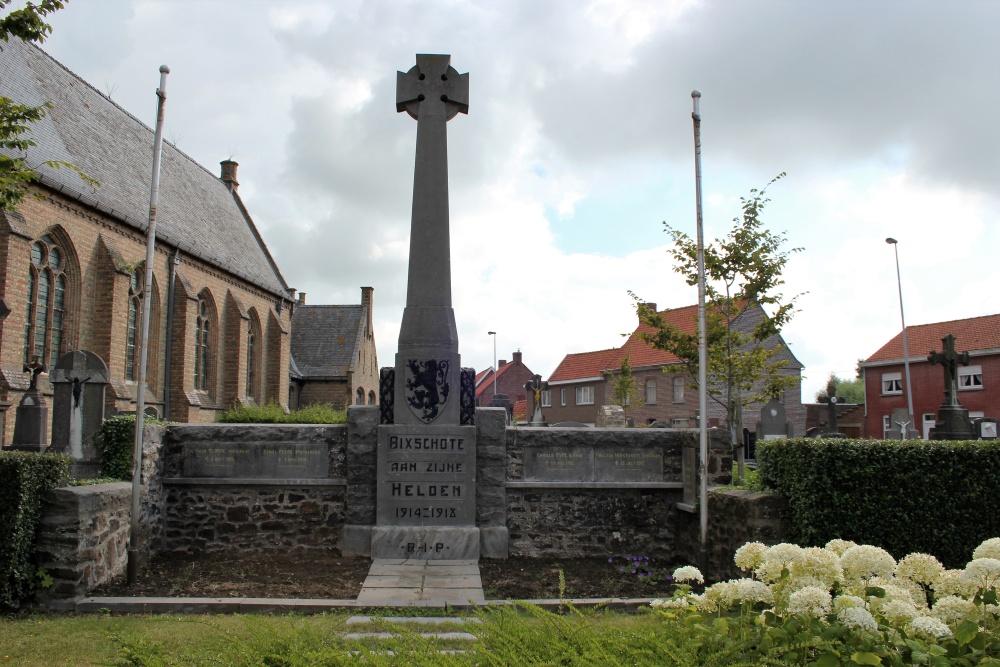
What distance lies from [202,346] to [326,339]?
13.1 metres

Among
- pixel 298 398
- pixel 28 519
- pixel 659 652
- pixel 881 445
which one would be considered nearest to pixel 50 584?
pixel 28 519

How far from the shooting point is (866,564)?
3.21 metres

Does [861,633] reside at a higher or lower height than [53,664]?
higher

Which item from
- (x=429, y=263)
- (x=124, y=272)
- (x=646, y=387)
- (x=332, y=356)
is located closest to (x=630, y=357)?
(x=646, y=387)

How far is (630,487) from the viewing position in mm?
10039

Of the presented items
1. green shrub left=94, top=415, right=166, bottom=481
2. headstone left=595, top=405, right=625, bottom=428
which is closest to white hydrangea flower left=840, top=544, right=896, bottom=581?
green shrub left=94, top=415, right=166, bottom=481

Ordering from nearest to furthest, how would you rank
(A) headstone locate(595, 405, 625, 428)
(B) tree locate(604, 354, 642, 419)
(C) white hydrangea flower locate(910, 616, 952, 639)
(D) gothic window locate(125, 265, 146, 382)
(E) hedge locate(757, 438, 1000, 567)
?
(C) white hydrangea flower locate(910, 616, 952, 639), (E) hedge locate(757, 438, 1000, 567), (D) gothic window locate(125, 265, 146, 382), (A) headstone locate(595, 405, 625, 428), (B) tree locate(604, 354, 642, 419)

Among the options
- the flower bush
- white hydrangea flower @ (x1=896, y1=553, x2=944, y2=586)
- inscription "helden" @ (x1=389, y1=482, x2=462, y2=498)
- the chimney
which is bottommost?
inscription "helden" @ (x1=389, y1=482, x2=462, y2=498)

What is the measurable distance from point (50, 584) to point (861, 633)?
23.6 feet

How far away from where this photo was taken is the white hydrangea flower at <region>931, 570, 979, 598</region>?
318 centimetres

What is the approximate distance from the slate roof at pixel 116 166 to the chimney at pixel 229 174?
3.13 m

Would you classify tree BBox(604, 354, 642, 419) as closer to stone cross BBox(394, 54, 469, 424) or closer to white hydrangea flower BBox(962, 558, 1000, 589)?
stone cross BBox(394, 54, 469, 424)

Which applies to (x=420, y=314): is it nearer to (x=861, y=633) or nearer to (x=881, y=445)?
(x=881, y=445)

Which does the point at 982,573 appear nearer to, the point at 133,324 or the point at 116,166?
the point at 133,324
